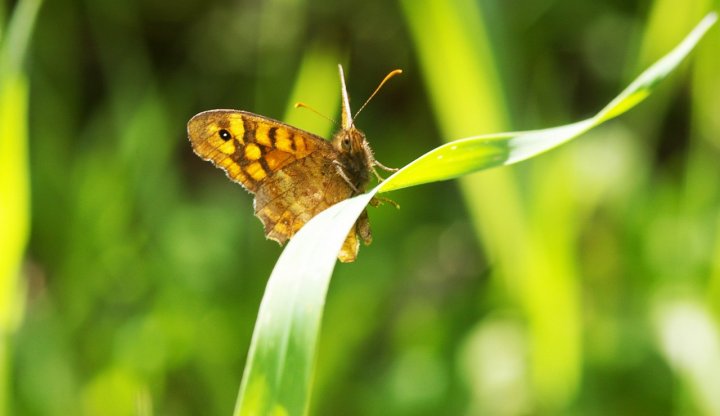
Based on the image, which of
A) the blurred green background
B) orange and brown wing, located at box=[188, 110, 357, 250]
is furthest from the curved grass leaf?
the blurred green background

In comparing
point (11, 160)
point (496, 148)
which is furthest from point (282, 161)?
point (496, 148)

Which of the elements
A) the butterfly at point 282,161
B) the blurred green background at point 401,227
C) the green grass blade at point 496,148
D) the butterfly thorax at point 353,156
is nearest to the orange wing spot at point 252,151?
the butterfly at point 282,161

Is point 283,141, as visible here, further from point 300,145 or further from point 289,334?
point 289,334

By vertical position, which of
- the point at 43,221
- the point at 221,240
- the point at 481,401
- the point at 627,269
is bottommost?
the point at 481,401

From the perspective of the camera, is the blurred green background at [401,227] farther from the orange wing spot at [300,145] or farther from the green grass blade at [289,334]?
the green grass blade at [289,334]

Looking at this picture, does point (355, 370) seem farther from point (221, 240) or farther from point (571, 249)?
point (571, 249)

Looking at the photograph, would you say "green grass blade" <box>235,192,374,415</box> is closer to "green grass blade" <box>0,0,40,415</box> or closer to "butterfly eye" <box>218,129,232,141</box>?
"butterfly eye" <box>218,129,232,141</box>

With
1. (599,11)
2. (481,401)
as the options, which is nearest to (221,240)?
(481,401)
